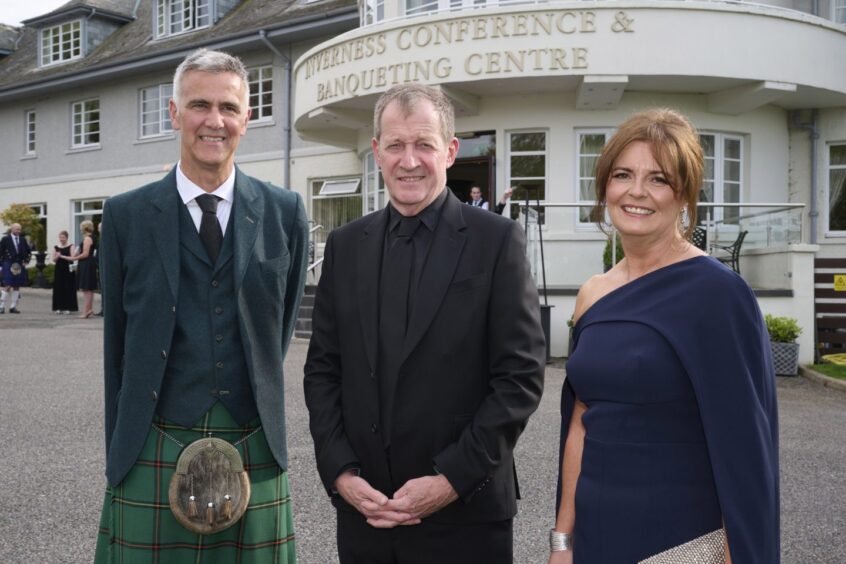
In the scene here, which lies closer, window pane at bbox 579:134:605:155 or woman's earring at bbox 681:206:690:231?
woman's earring at bbox 681:206:690:231

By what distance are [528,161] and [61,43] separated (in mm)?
20161

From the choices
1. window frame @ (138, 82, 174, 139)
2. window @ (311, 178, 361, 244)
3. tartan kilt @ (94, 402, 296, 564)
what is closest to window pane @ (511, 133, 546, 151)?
window @ (311, 178, 361, 244)

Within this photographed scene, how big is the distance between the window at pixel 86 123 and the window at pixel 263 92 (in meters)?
6.82

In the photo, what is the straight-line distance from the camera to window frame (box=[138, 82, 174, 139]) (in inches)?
958

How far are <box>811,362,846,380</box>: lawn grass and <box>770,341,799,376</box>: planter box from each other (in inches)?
13.7

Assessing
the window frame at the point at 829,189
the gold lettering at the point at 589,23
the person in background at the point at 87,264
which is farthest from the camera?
the person in background at the point at 87,264

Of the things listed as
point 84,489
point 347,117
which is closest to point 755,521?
point 84,489

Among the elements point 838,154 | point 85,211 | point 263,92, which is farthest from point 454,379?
point 85,211

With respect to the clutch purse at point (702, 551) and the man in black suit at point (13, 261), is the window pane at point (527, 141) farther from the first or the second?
the clutch purse at point (702, 551)

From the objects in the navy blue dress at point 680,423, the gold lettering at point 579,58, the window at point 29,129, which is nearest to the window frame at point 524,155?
the gold lettering at point 579,58

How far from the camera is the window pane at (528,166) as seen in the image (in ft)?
52.0

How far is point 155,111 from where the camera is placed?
2480 cm

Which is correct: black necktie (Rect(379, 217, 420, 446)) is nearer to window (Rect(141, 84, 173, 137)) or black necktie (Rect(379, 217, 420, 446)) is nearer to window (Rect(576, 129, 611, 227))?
window (Rect(576, 129, 611, 227))

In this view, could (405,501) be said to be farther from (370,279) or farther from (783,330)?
(783,330)
